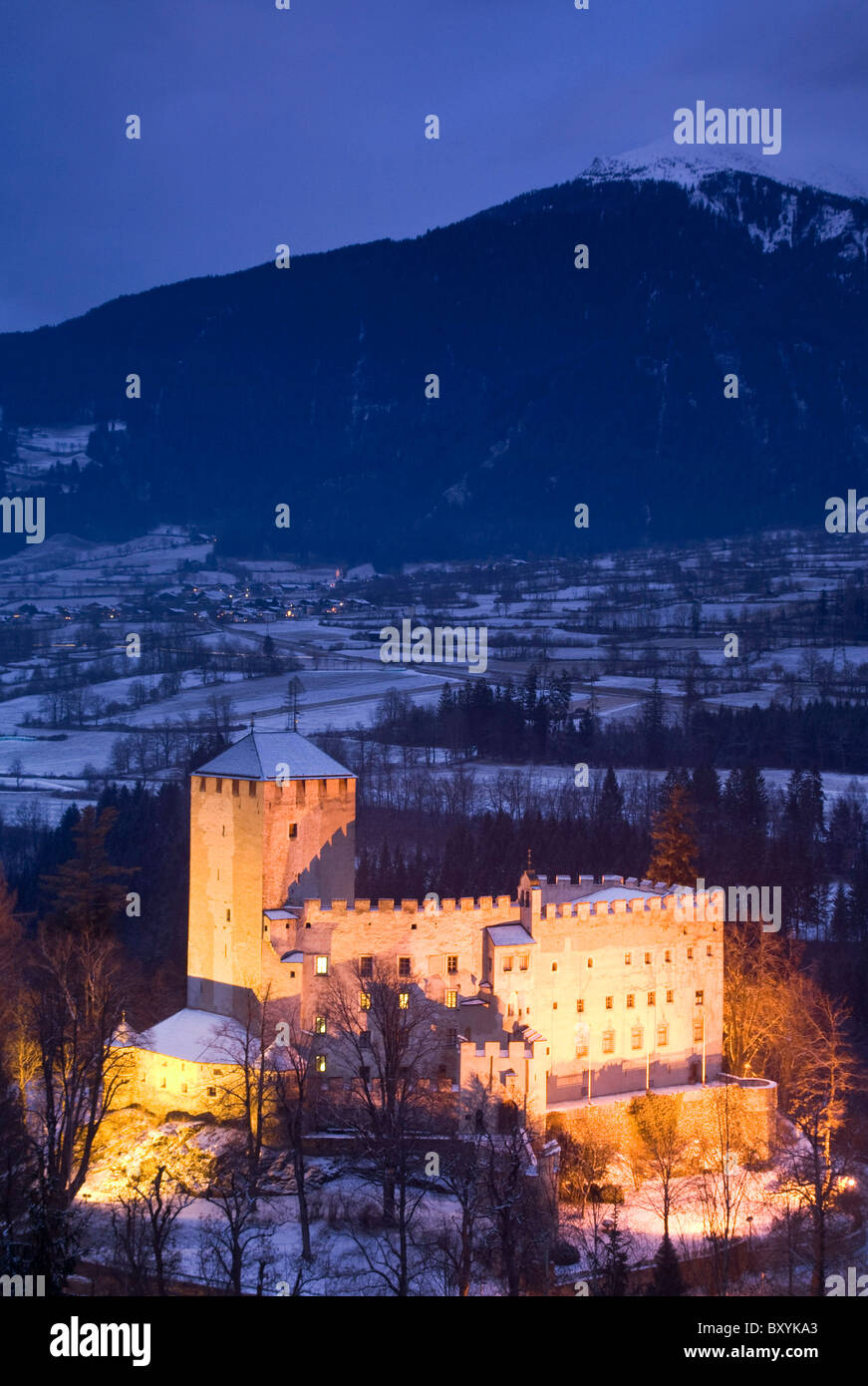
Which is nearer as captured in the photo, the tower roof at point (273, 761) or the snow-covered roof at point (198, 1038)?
the snow-covered roof at point (198, 1038)

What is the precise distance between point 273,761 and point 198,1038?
1006 centimetres

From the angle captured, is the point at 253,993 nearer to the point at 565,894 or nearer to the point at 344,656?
the point at 565,894

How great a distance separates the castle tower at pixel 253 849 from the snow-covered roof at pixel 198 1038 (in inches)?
38.1

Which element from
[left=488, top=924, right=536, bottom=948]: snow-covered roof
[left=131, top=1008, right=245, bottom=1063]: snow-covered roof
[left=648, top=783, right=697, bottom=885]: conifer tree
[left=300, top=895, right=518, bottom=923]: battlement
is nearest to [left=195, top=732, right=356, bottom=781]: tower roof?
[left=300, top=895, right=518, bottom=923]: battlement

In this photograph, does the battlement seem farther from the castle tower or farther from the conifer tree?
the conifer tree

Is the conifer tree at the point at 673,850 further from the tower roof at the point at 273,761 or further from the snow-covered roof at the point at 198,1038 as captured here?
the snow-covered roof at the point at 198,1038

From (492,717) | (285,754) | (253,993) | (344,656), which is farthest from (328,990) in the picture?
(344,656)

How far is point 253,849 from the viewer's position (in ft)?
192

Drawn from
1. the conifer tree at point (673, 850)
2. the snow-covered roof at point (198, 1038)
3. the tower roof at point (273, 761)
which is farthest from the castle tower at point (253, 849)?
the conifer tree at point (673, 850)

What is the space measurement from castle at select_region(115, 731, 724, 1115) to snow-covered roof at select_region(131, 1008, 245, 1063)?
8 cm

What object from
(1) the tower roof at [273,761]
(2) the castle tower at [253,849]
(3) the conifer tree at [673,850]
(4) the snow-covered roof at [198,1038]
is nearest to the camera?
(4) the snow-covered roof at [198,1038]

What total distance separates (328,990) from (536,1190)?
33.6 feet

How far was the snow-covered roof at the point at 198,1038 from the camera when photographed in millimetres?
55469

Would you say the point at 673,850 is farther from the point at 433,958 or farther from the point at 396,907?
the point at 396,907
